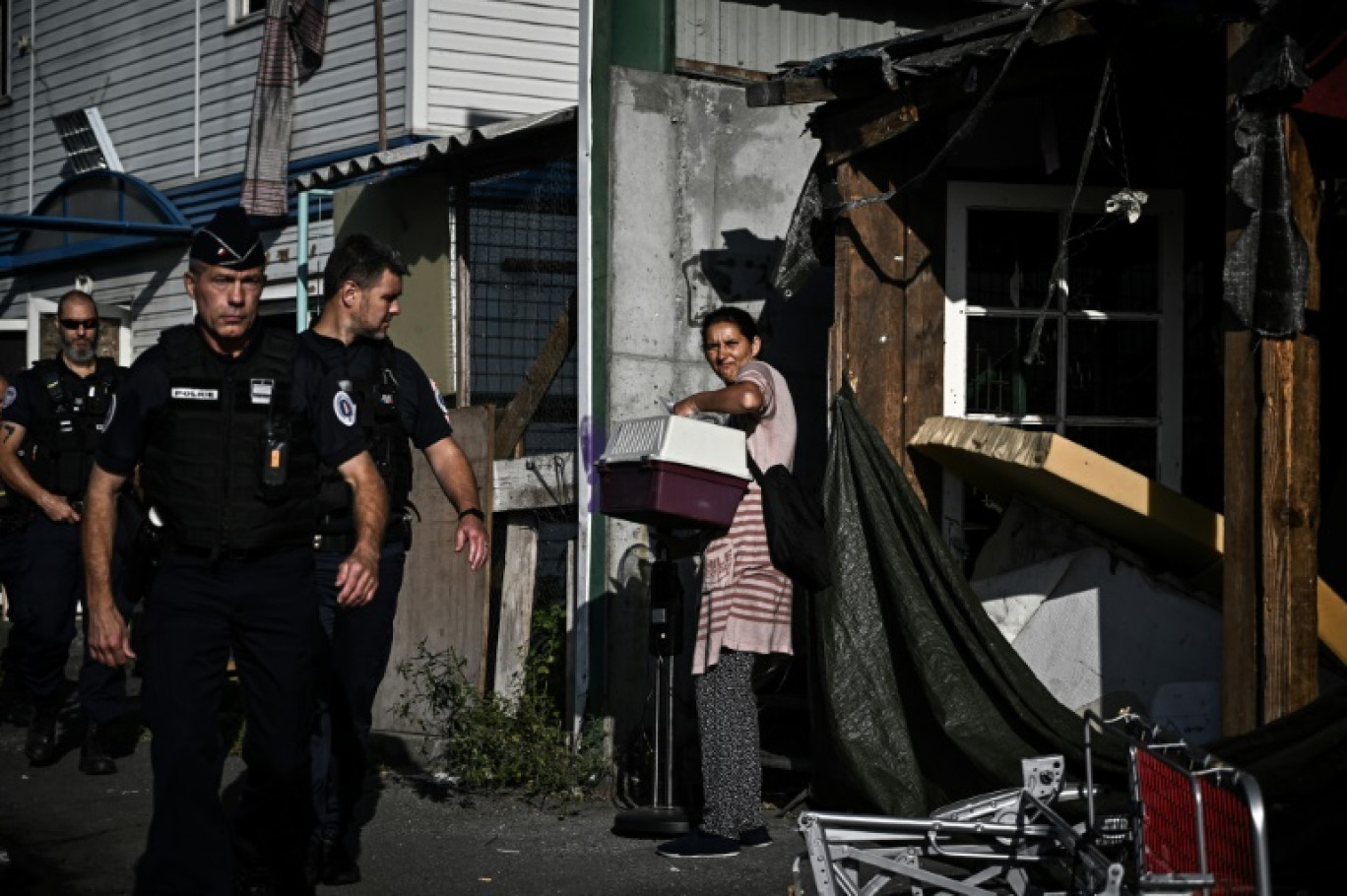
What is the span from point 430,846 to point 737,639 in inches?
58.1

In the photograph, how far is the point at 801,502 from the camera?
22.3 feet

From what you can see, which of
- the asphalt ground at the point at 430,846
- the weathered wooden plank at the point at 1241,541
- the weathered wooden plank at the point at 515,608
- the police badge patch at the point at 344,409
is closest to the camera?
the police badge patch at the point at 344,409

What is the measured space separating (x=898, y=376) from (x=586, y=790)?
225 cm

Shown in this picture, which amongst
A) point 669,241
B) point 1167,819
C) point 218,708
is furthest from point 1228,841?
point 669,241

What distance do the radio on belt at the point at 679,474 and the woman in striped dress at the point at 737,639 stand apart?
0.12m

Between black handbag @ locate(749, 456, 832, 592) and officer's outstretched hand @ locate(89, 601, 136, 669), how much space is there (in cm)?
239

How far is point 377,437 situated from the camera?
6.61m

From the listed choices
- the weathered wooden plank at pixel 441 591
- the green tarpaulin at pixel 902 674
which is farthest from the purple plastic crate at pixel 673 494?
the weathered wooden plank at pixel 441 591

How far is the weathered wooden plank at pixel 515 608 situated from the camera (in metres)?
8.73

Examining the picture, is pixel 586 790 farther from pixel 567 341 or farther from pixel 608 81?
pixel 608 81

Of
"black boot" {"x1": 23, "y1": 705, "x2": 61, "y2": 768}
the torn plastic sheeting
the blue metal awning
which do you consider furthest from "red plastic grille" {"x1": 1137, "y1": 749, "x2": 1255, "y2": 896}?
the blue metal awning

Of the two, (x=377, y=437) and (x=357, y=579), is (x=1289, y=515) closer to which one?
(x=357, y=579)

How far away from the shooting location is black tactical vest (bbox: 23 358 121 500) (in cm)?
910

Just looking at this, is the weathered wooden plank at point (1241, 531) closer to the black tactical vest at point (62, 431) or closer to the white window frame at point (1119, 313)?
the white window frame at point (1119, 313)
